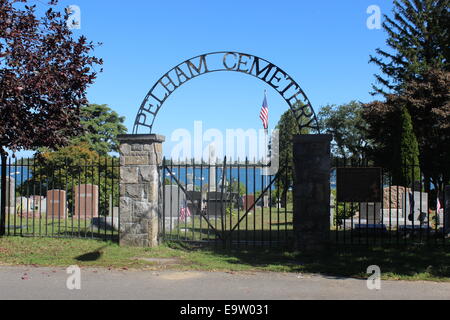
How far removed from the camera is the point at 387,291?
271 inches

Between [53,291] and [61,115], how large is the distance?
480 centimetres

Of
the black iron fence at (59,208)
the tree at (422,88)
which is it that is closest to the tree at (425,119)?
the tree at (422,88)

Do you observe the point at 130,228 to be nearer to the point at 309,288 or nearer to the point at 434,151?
the point at 309,288

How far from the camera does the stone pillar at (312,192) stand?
32.5 ft

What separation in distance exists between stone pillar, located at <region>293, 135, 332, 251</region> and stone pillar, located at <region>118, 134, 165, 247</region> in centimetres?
307

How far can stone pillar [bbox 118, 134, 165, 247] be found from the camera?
10.7m

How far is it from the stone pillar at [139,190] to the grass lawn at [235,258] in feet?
1.28

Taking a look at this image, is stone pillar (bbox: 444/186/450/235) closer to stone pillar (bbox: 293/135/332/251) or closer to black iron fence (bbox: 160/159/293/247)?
black iron fence (bbox: 160/159/293/247)

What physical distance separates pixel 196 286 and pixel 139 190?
3977mm

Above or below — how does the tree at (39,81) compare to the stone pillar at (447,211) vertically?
above

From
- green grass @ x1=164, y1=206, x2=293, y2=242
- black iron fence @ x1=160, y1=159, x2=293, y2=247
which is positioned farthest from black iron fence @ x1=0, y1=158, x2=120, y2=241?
green grass @ x1=164, y1=206, x2=293, y2=242

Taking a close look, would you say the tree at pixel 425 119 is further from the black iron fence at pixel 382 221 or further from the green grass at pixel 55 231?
the green grass at pixel 55 231

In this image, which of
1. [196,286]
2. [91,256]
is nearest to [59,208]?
[91,256]
